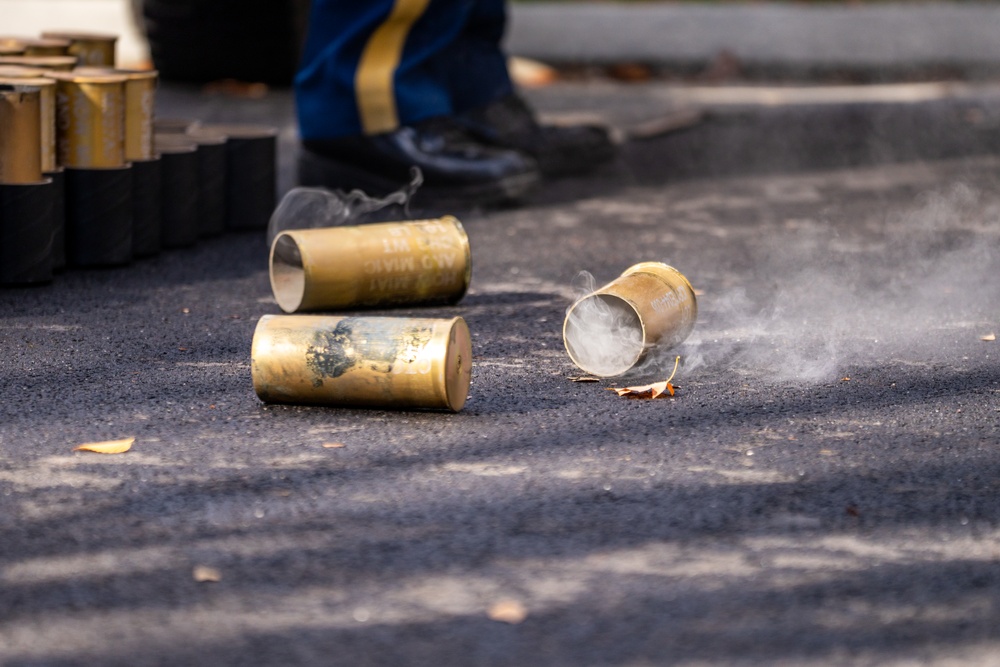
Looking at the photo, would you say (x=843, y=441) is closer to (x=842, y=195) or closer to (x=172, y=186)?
(x=172, y=186)

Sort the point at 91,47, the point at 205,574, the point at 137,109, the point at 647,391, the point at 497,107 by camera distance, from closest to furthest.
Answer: the point at 205,574, the point at 647,391, the point at 137,109, the point at 91,47, the point at 497,107

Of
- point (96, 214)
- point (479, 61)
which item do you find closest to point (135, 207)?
point (96, 214)

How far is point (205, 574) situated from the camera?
221 centimetres

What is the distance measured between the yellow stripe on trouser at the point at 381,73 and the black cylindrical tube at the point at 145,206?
1028 millimetres

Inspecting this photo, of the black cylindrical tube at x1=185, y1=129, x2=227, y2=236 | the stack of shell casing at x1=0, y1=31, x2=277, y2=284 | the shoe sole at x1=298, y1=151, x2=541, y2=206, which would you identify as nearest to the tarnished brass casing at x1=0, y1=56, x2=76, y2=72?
the stack of shell casing at x1=0, y1=31, x2=277, y2=284

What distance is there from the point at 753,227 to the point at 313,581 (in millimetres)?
3436

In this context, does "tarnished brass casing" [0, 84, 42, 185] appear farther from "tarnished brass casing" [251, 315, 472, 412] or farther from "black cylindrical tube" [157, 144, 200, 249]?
"tarnished brass casing" [251, 315, 472, 412]

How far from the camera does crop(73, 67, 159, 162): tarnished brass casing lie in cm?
435

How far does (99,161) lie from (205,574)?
2.44m

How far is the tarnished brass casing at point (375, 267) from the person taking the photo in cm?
380

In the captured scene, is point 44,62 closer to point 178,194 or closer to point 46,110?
point 46,110

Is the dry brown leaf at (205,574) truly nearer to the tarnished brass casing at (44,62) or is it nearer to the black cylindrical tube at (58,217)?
the black cylindrical tube at (58,217)

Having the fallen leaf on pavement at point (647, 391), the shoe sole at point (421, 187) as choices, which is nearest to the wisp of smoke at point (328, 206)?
the shoe sole at point (421, 187)

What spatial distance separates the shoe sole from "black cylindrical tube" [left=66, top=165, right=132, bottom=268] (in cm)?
122
